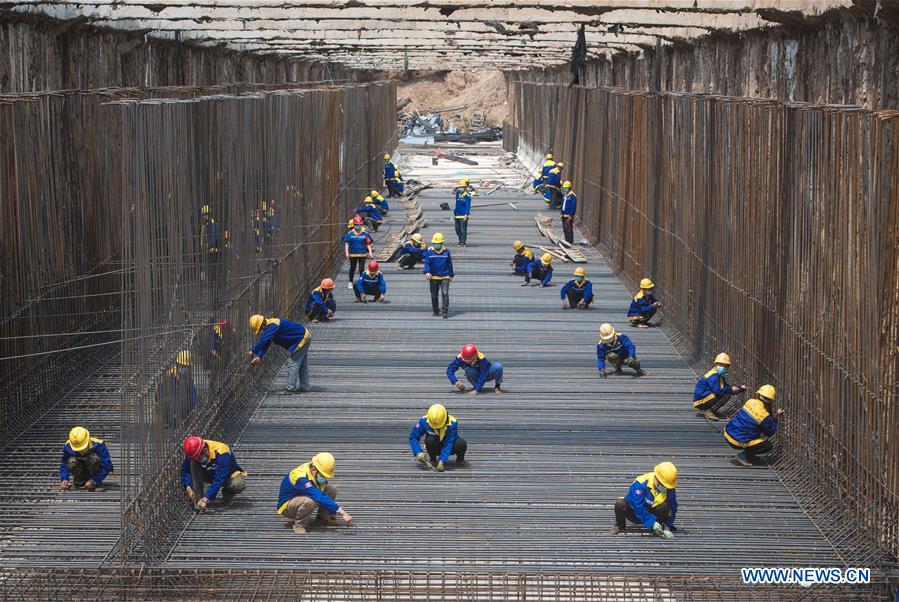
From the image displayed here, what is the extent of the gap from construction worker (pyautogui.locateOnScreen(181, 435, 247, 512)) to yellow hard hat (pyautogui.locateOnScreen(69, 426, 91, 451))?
38.7 inches

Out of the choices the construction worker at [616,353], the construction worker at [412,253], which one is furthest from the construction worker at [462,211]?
the construction worker at [616,353]

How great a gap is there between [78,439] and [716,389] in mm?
7264

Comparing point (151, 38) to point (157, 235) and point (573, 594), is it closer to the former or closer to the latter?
point (157, 235)

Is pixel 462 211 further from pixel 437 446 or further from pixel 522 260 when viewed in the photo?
pixel 437 446

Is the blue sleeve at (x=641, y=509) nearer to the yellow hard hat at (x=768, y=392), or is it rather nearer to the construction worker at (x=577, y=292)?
the yellow hard hat at (x=768, y=392)

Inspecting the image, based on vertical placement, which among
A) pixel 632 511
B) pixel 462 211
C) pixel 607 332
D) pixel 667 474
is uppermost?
pixel 462 211

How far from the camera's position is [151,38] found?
27234mm

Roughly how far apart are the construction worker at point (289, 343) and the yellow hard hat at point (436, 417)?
3.05 meters

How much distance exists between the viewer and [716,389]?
15.3m

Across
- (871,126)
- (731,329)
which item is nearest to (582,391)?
(731,329)

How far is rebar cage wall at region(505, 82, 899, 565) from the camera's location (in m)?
11.0

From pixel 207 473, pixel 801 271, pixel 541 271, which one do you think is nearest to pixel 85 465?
pixel 207 473

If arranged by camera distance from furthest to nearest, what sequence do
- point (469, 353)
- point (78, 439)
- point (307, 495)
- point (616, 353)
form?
point (616, 353) < point (469, 353) < point (78, 439) < point (307, 495)

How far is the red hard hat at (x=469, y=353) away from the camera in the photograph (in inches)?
640
